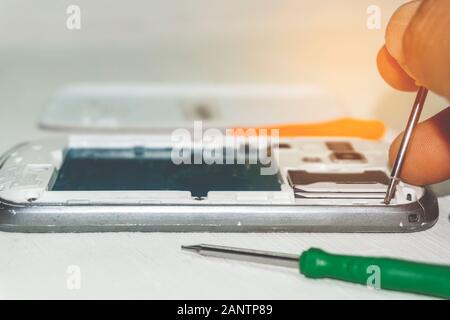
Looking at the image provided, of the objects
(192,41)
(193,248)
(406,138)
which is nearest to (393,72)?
(406,138)

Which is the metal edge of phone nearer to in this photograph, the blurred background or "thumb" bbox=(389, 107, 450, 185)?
"thumb" bbox=(389, 107, 450, 185)

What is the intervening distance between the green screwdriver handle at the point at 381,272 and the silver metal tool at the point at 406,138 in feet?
0.21

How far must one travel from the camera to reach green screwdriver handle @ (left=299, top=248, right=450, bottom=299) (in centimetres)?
27

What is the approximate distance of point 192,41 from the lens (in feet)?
2.11

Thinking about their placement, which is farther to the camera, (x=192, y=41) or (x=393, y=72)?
(x=192, y=41)

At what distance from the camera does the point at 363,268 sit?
0.28 meters

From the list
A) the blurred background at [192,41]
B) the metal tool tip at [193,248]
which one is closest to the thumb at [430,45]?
the metal tool tip at [193,248]

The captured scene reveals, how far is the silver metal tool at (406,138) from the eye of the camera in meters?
0.34

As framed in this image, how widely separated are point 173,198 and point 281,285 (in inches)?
3.1

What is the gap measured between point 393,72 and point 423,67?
3.1 inches

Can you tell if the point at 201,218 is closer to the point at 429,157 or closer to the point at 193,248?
the point at 193,248
